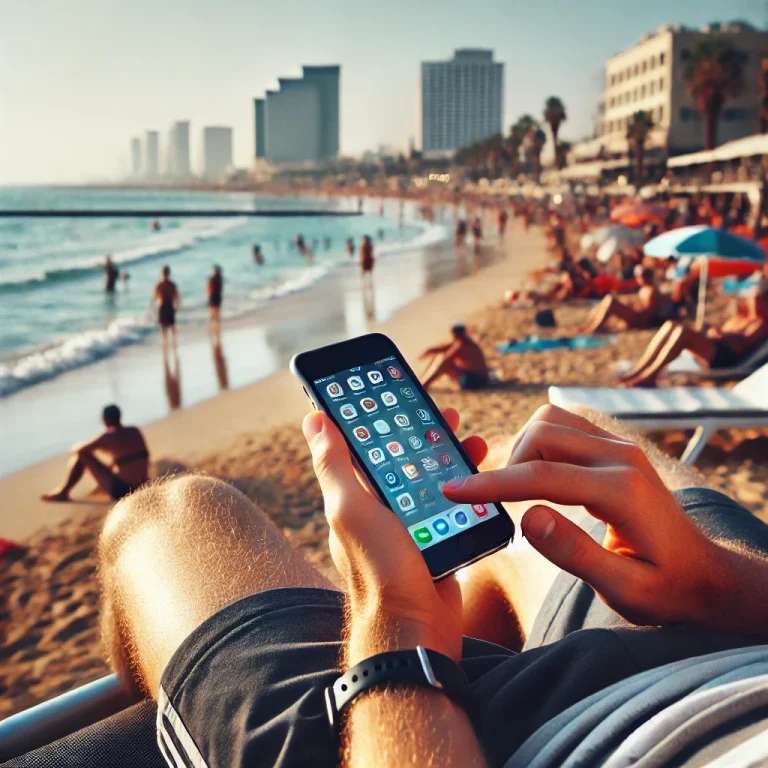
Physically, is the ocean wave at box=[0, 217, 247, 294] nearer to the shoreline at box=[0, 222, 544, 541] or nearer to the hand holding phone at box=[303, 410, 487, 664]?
the shoreline at box=[0, 222, 544, 541]

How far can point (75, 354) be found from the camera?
448 inches

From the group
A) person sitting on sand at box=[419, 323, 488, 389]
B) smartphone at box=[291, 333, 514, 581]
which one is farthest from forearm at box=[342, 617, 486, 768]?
person sitting on sand at box=[419, 323, 488, 389]

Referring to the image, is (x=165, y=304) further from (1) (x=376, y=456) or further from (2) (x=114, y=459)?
(1) (x=376, y=456)

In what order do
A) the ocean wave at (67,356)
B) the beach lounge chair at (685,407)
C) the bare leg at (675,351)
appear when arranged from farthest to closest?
the ocean wave at (67,356), the bare leg at (675,351), the beach lounge chair at (685,407)

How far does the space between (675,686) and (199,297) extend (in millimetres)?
18856

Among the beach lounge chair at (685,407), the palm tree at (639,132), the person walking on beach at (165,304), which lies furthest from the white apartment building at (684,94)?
the beach lounge chair at (685,407)

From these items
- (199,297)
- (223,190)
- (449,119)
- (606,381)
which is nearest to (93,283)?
(199,297)

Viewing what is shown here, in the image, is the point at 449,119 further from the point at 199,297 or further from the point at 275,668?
the point at 275,668

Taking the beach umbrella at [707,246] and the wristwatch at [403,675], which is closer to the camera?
the wristwatch at [403,675]

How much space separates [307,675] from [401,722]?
26 centimetres

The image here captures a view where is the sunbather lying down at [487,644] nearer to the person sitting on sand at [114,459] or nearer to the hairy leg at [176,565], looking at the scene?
the hairy leg at [176,565]

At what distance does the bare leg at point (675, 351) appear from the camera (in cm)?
644

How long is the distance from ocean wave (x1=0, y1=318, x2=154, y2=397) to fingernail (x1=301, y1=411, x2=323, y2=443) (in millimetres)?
9449

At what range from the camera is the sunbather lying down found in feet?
3.10
